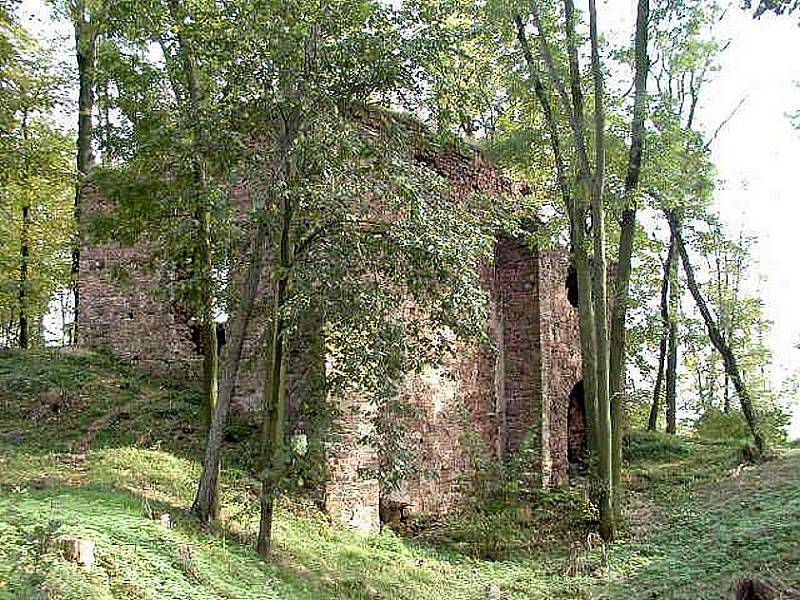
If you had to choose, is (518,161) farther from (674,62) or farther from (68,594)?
(68,594)

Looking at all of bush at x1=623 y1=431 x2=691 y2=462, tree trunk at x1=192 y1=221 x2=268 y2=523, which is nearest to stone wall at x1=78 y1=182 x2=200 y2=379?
tree trunk at x1=192 y1=221 x2=268 y2=523

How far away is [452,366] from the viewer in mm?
13750

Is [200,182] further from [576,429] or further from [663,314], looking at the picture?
[663,314]

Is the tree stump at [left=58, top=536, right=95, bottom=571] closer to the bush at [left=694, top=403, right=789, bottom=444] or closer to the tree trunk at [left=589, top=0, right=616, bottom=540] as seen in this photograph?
the tree trunk at [left=589, top=0, right=616, bottom=540]

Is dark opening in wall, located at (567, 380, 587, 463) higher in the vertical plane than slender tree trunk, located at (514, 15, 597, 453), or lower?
lower

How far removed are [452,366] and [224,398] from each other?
19.6ft

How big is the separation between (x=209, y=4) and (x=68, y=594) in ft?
19.5

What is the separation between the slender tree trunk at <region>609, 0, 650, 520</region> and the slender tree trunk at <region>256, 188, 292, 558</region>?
548 cm

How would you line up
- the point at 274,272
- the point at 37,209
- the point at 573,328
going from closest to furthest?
1. the point at 274,272
2. the point at 573,328
3. the point at 37,209

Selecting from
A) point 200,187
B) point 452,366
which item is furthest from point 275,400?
point 452,366

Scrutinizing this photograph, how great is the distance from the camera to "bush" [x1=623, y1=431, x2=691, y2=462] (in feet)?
60.3

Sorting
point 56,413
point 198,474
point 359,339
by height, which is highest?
point 359,339

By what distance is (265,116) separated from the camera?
27.1 feet

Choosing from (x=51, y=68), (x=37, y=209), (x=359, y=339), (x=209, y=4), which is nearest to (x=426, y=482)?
(x=359, y=339)
